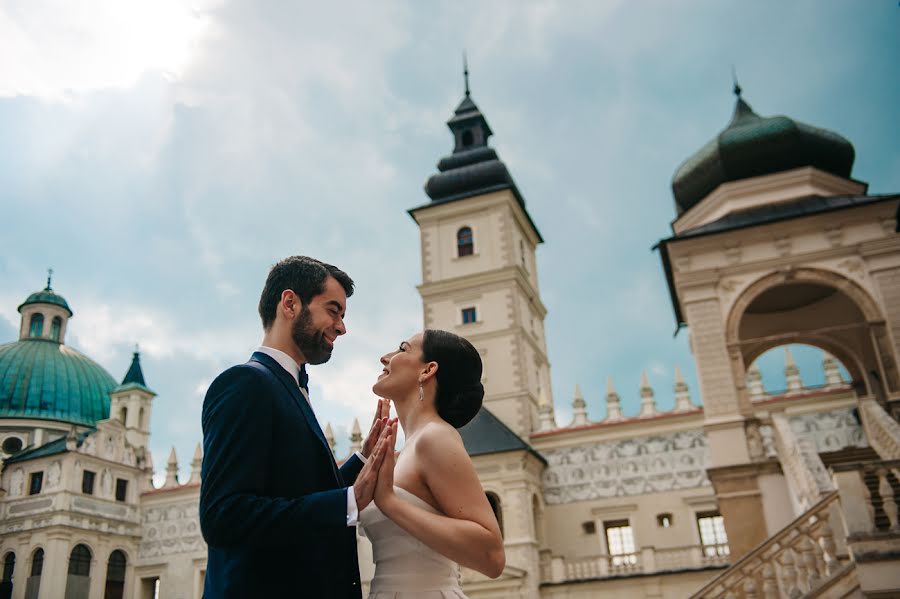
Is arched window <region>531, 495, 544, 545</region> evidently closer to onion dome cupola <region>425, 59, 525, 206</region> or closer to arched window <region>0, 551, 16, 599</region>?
onion dome cupola <region>425, 59, 525, 206</region>

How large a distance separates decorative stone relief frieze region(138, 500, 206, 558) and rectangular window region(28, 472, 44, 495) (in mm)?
4500

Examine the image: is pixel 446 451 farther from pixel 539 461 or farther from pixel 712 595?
pixel 539 461

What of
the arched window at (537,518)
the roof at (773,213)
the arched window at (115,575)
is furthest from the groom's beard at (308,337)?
the arched window at (115,575)

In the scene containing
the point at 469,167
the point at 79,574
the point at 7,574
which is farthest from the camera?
the point at 469,167

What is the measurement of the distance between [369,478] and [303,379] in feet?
2.44

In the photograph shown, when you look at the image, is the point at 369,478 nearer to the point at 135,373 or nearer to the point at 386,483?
the point at 386,483

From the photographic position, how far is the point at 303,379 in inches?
127

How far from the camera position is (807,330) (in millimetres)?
19406

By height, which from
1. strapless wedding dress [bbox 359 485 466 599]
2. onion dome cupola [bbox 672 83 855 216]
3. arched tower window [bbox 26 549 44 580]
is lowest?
strapless wedding dress [bbox 359 485 466 599]

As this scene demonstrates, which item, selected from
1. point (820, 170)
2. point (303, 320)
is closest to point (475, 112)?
point (820, 170)

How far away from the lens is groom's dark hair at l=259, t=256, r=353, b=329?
3131 millimetres

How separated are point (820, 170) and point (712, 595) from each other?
13576mm

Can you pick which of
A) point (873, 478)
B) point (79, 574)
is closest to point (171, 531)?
point (79, 574)

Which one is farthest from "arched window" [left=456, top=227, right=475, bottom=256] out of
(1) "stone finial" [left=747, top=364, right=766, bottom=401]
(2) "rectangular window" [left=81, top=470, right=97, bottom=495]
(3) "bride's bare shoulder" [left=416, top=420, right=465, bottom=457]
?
(3) "bride's bare shoulder" [left=416, top=420, right=465, bottom=457]
